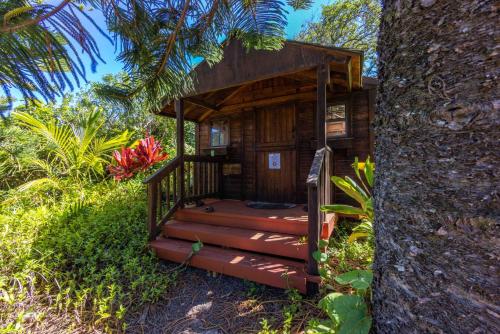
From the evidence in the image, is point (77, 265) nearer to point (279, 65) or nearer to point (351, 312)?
point (351, 312)

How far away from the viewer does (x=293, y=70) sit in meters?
2.76

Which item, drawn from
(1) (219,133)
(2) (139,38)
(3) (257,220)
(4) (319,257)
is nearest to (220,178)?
(1) (219,133)

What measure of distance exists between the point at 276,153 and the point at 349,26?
9.14 metres

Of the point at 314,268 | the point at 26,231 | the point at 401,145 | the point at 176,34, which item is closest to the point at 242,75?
the point at 176,34

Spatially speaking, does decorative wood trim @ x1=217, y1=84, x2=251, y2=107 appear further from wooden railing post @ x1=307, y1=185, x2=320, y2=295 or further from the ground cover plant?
wooden railing post @ x1=307, y1=185, x2=320, y2=295

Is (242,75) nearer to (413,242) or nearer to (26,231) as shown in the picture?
(413,242)

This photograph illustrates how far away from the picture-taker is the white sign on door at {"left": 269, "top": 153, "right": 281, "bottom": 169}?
431cm

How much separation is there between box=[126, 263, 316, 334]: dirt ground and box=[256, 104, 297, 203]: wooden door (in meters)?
2.02

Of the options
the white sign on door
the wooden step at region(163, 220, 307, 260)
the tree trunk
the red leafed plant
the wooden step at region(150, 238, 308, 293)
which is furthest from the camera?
the red leafed plant

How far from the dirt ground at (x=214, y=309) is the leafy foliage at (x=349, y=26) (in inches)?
424

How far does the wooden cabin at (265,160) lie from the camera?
2.54m

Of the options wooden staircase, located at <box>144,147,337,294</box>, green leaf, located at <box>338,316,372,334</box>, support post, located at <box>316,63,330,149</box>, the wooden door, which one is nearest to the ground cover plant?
wooden staircase, located at <box>144,147,337,294</box>

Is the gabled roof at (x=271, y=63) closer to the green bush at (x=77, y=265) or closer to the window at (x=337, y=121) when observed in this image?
the window at (x=337, y=121)

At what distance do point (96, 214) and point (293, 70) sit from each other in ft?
12.1
